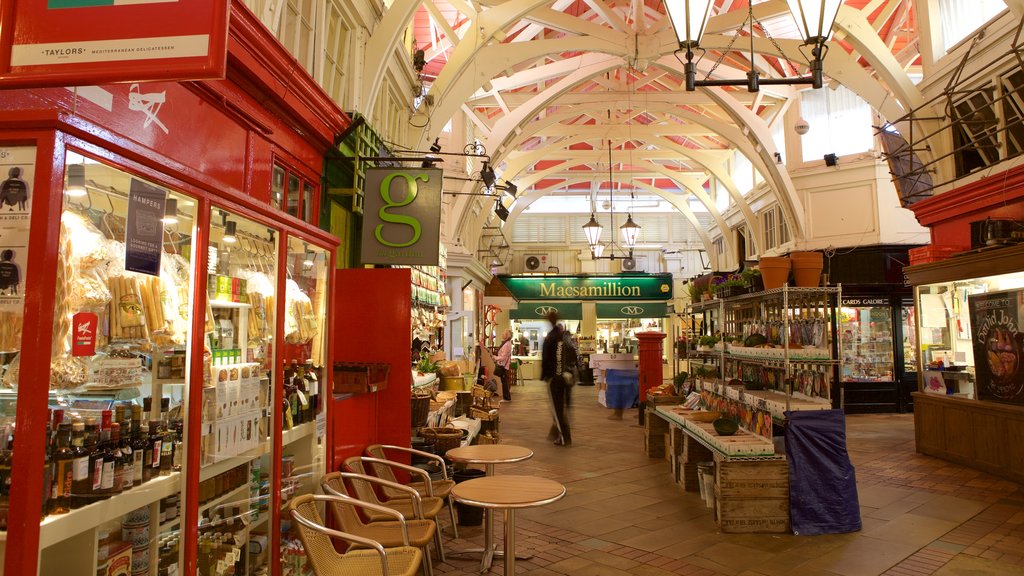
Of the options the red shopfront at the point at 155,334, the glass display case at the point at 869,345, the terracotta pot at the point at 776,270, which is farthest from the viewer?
the glass display case at the point at 869,345

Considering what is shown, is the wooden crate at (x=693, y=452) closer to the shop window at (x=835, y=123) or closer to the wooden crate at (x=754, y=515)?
the wooden crate at (x=754, y=515)

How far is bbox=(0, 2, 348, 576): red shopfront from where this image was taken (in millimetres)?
1649

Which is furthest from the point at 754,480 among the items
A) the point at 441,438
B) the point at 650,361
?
the point at 650,361

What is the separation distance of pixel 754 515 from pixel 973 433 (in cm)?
411

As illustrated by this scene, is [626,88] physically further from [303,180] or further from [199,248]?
[199,248]

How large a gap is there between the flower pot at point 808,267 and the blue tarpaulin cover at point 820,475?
1203 millimetres

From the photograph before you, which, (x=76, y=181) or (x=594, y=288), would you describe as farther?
(x=594, y=288)

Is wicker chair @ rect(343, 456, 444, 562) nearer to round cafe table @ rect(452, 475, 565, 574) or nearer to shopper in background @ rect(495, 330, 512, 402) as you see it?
round cafe table @ rect(452, 475, 565, 574)

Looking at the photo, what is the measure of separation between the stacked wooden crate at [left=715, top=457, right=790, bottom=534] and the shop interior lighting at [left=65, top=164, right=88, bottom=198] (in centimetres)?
470

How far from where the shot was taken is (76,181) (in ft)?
5.94

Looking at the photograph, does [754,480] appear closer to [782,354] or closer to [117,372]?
[782,354]

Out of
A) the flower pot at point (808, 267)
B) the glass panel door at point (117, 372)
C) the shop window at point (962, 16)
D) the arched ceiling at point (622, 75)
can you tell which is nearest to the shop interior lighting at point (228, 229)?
the glass panel door at point (117, 372)

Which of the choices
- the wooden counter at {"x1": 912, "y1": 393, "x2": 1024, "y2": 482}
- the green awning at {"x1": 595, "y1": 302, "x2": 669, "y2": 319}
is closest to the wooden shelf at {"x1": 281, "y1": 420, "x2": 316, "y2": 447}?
the wooden counter at {"x1": 912, "y1": 393, "x2": 1024, "y2": 482}

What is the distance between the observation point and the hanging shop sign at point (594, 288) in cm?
1903
